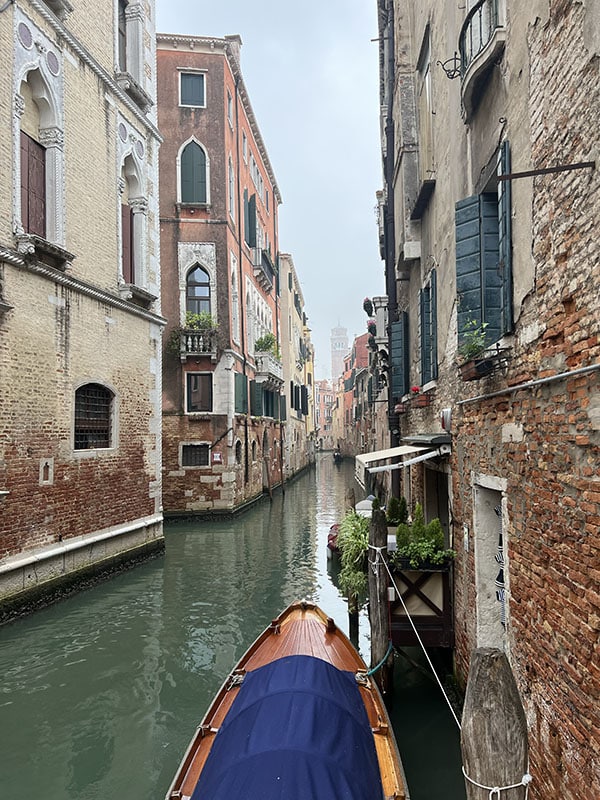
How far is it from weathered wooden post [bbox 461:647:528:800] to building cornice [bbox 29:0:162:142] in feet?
33.7

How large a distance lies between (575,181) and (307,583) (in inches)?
351

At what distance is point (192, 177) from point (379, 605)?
52.0ft

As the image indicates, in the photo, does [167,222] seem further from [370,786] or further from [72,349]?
[370,786]

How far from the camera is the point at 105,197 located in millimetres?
10992

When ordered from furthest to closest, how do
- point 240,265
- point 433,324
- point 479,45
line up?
point 240,265 → point 433,324 → point 479,45

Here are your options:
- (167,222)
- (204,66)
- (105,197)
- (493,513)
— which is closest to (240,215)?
(167,222)

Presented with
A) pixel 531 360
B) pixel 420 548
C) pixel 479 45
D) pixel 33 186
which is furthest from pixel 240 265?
pixel 531 360

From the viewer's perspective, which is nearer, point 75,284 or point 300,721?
point 300,721

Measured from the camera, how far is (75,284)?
31.7ft

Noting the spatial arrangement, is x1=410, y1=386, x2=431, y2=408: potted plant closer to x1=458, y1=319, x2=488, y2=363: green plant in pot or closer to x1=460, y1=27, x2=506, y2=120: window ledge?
x1=458, y1=319, x2=488, y2=363: green plant in pot

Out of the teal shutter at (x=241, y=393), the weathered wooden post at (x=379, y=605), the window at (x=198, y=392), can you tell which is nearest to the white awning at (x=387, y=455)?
the weathered wooden post at (x=379, y=605)

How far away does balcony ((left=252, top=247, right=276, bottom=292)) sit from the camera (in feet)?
77.8

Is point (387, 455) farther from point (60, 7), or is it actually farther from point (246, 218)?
point (246, 218)

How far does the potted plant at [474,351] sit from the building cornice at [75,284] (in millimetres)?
6150
